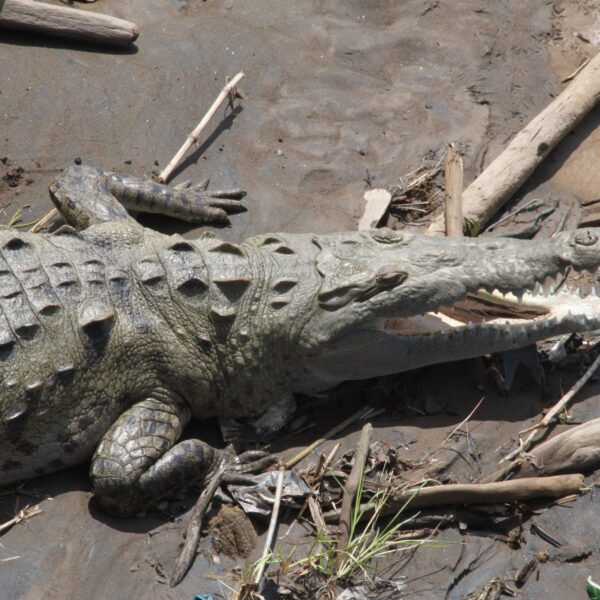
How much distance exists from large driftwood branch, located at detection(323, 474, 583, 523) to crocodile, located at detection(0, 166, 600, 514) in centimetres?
80

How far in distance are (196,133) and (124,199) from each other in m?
0.93

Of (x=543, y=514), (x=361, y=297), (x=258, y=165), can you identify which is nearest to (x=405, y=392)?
(x=361, y=297)

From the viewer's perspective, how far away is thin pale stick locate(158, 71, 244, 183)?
5.66 metres

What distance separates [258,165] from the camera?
5883mm

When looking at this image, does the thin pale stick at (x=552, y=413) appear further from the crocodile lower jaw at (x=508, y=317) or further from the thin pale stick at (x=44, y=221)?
the thin pale stick at (x=44, y=221)

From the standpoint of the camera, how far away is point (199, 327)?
425cm

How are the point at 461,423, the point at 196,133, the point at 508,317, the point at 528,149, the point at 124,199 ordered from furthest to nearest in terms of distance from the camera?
the point at 196,133
the point at 528,149
the point at 124,199
the point at 508,317
the point at 461,423

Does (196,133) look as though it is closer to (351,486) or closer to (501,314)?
(501,314)

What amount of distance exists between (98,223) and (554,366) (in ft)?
10.3

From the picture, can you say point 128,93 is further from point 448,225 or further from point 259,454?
point 259,454

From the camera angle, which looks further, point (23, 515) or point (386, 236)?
point (386, 236)

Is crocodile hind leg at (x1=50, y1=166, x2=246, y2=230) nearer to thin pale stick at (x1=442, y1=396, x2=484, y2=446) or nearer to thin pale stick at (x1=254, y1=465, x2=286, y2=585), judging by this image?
thin pale stick at (x1=254, y1=465, x2=286, y2=585)

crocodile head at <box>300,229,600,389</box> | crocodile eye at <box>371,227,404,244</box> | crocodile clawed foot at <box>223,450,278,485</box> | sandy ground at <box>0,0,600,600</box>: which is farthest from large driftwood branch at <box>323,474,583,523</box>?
crocodile eye at <box>371,227,404,244</box>

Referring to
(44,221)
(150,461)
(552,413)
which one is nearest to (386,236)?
(552,413)
